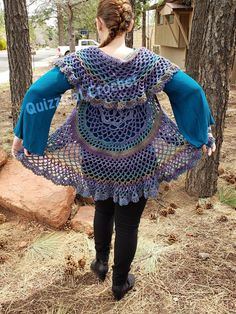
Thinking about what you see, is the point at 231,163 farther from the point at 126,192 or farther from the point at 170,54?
the point at 170,54

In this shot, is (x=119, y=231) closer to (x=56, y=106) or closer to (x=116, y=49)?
(x=56, y=106)

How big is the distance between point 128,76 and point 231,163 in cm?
312

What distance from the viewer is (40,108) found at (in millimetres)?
1846

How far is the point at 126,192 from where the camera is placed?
1993 mm

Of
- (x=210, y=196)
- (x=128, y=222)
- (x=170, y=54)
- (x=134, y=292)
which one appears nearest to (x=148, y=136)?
(x=128, y=222)

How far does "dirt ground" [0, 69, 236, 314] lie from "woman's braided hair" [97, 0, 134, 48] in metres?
1.60

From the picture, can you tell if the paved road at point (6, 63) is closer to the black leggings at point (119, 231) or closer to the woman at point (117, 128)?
the black leggings at point (119, 231)

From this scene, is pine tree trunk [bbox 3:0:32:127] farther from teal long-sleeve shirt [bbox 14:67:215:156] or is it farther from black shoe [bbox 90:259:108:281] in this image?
teal long-sleeve shirt [bbox 14:67:215:156]

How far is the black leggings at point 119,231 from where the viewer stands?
2090 mm

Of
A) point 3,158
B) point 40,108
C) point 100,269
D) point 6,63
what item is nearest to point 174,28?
point 6,63

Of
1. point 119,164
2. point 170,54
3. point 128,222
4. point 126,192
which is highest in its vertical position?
point 119,164

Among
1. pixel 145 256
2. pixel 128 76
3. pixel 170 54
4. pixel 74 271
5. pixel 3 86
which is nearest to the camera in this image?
pixel 128 76

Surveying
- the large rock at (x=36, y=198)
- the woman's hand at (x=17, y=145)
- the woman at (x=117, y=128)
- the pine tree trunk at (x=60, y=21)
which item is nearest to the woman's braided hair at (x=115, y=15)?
the woman at (x=117, y=128)

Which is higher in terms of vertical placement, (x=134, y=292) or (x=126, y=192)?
(x=126, y=192)
